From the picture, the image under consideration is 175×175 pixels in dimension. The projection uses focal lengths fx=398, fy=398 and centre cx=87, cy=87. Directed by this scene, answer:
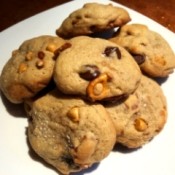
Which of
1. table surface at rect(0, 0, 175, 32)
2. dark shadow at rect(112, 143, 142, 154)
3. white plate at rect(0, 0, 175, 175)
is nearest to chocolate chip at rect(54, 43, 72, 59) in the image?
white plate at rect(0, 0, 175, 175)

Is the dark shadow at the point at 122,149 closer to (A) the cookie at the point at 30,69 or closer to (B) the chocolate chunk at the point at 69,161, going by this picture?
(B) the chocolate chunk at the point at 69,161

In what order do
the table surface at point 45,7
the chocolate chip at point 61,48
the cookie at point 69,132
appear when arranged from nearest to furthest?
1. the cookie at point 69,132
2. the chocolate chip at point 61,48
3. the table surface at point 45,7

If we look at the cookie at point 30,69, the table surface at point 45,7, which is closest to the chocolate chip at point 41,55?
the cookie at point 30,69

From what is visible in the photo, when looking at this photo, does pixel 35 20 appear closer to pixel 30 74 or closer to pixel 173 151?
pixel 30 74

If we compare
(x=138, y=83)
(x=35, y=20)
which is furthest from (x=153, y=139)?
(x=35, y=20)

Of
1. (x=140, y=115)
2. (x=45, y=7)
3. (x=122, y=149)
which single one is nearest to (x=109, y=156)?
(x=122, y=149)

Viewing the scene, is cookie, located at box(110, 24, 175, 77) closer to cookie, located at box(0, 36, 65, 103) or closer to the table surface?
cookie, located at box(0, 36, 65, 103)

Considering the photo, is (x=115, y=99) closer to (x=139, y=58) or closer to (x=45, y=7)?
(x=139, y=58)
